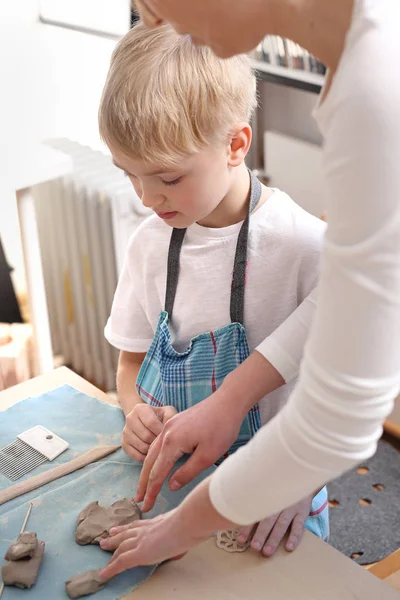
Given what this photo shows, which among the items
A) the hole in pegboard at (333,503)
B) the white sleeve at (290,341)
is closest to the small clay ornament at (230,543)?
the white sleeve at (290,341)

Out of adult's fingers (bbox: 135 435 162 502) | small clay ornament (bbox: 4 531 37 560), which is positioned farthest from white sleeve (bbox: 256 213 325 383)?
small clay ornament (bbox: 4 531 37 560)

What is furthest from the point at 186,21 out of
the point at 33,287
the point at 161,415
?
the point at 33,287

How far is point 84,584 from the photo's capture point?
1026 mm

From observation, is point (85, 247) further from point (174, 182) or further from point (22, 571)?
point (22, 571)

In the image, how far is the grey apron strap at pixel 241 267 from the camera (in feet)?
4.22

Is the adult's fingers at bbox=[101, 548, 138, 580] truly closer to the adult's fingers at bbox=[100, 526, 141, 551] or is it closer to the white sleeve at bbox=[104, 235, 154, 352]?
the adult's fingers at bbox=[100, 526, 141, 551]

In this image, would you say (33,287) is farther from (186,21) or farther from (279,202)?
(186,21)

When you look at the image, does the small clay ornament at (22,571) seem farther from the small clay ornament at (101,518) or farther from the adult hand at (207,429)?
the adult hand at (207,429)

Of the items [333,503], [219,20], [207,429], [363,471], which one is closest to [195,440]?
[207,429]

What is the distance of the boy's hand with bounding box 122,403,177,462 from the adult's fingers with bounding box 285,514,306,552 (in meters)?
0.27

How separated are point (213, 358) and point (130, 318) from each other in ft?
0.73

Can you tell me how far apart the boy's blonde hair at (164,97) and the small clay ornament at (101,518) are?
528mm

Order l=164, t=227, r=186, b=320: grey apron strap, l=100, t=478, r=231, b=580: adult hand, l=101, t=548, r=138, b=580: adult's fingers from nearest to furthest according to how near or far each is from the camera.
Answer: l=100, t=478, r=231, b=580: adult hand < l=101, t=548, r=138, b=580: adult's fingers < l=164, t=227, r=186, b=320: grey apron strap

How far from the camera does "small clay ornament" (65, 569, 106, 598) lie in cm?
102
